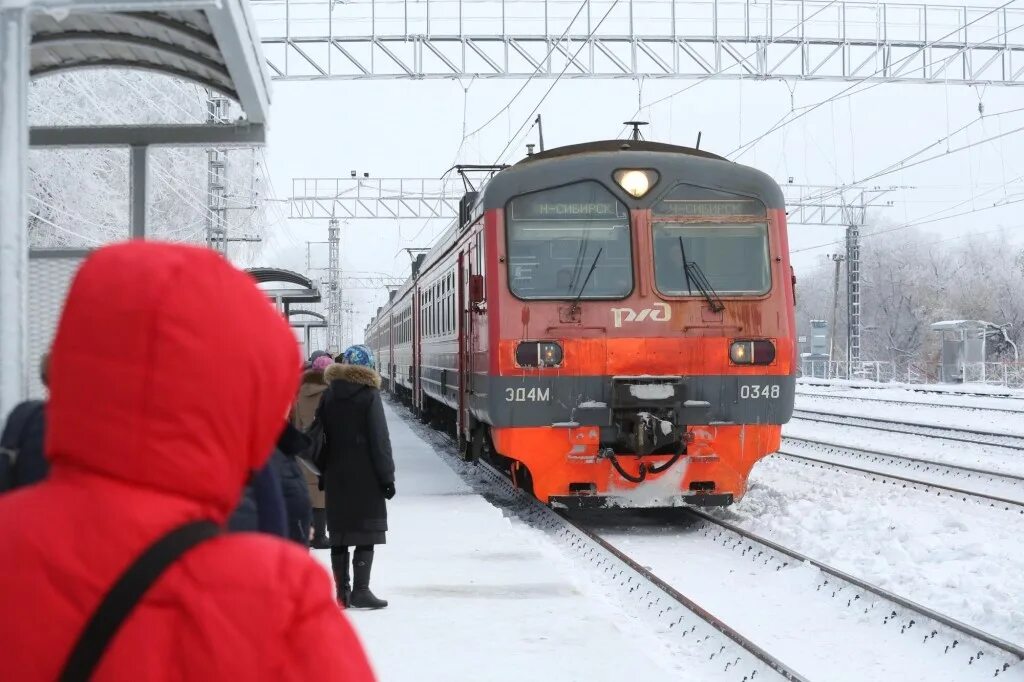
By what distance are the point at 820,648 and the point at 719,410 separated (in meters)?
3.79

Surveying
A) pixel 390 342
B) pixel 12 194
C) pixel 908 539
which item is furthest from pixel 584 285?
pixel 390 342

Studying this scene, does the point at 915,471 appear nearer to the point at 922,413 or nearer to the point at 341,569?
the point at 341,569

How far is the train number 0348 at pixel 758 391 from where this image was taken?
1015 centimetres

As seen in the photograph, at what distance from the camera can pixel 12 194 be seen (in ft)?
13.6

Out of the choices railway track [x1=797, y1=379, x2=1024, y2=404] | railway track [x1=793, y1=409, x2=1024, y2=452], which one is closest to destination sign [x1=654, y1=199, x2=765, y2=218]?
railway track [x1=793, y1=409, x2=1024, y2=452]

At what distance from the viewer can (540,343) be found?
10055 mm

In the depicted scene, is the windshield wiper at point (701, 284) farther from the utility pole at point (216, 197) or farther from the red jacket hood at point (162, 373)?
the utility pole at point (216, 197)

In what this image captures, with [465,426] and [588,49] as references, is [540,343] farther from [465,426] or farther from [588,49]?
[588,49]

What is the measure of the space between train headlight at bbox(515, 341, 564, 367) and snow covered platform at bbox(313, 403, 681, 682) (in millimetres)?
1373

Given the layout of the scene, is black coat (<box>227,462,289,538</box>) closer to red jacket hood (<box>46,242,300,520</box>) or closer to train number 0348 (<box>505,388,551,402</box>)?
red jacket hood (<box>46,242,300,520</box>)

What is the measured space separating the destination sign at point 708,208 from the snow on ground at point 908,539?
2792 millimetres

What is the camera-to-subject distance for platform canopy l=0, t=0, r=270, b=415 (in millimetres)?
4113

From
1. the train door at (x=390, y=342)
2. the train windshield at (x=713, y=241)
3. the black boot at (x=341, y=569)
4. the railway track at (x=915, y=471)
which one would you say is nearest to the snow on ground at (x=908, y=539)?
the railway track at (x=915, y=471)

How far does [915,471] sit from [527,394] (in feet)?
23.6
